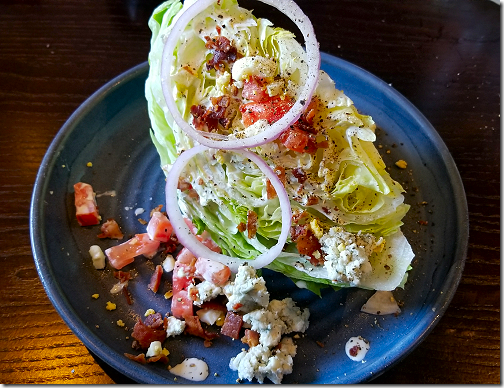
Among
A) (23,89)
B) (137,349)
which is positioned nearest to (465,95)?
(137,349)

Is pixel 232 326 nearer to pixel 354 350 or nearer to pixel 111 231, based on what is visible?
pixel 354 350

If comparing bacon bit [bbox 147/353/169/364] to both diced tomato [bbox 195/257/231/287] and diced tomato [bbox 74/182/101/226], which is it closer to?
diced tomato [bbox 195/257/231/287]

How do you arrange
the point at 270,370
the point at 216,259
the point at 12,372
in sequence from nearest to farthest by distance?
1. the point at 270,370
2. the point at 12,372
3. the point at 216,259

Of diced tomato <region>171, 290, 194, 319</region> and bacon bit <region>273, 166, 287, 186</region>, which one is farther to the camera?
diced tomato <region>171, 290, 194, 319</region>

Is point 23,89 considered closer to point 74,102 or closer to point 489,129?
point 74,102

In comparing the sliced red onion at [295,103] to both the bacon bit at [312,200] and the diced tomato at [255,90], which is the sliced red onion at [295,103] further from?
the bacon bit at [312,200]

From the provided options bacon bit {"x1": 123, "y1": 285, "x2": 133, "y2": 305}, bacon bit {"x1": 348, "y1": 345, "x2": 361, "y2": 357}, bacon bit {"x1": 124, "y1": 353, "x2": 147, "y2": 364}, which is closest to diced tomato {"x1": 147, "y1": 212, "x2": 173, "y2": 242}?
bacon bit {"x1": 123, "y1": 285, "x2": 133, "y2": 305}

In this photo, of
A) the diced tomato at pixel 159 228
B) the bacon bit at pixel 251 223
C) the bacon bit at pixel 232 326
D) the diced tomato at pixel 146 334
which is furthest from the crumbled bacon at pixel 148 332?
the bacon bit at pixel 251 223
